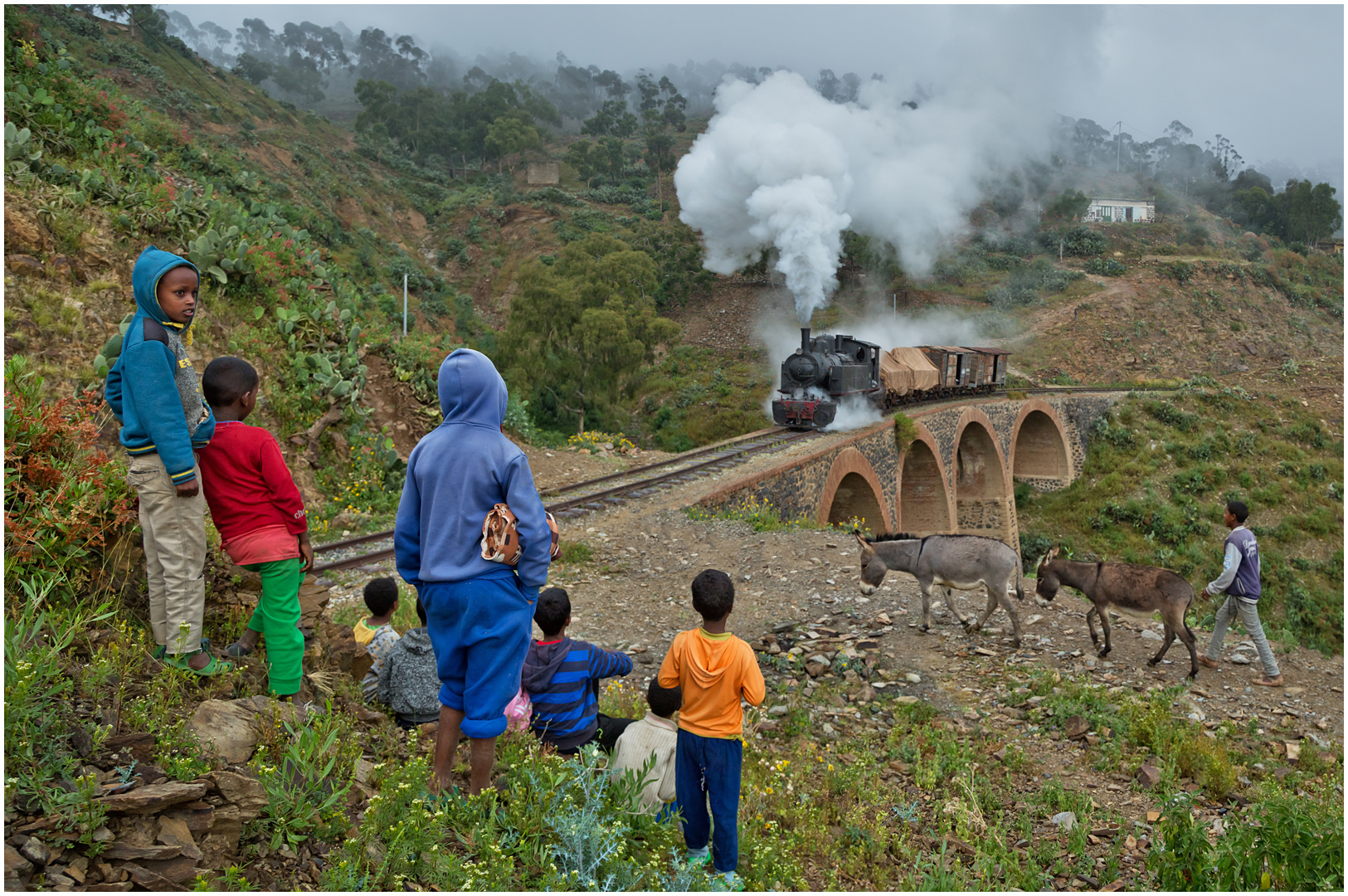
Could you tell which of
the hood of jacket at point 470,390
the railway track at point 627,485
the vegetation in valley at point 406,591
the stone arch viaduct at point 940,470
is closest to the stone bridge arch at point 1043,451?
the stone arch viaduct at point 940,470

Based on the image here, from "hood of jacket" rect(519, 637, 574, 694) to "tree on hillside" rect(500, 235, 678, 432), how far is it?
19.6 meters

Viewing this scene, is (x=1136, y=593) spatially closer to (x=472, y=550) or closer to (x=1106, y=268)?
(x=472, y=550)

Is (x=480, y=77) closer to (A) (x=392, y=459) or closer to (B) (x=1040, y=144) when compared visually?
(B) (x=1040, y=144)

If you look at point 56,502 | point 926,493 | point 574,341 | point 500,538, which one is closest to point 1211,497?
point 926,493

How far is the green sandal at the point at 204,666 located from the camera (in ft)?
11.0

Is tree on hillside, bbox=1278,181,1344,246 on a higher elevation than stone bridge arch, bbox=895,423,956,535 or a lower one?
higher

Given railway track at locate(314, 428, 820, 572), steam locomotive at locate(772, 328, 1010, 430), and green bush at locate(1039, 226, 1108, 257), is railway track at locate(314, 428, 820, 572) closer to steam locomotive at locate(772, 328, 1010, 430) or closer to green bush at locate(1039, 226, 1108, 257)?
steam locomotive at locate(772, 328, 1010, 430)

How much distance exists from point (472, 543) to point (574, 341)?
21238 millimetres

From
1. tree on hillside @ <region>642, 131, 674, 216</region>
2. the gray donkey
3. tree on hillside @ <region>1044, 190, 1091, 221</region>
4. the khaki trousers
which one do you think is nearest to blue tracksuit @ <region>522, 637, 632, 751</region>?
the khaki trousers

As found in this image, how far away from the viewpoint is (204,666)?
3.42 metres

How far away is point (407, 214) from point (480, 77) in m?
83.0

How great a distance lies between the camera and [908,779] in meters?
4.93

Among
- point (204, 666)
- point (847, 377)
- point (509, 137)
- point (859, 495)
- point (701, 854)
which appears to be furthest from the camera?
point (509, 137)

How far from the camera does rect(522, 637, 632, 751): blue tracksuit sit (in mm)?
3797
